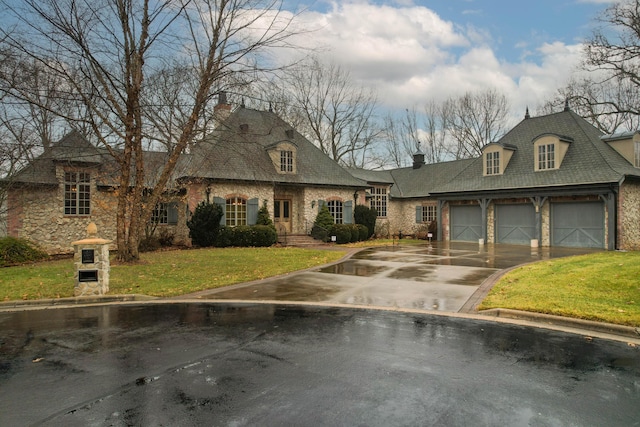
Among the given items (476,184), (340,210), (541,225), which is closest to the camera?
(541,225)

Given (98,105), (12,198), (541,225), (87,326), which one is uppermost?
(98,105)

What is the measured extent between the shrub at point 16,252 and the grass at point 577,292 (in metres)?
16.7

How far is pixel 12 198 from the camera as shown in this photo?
713 inches

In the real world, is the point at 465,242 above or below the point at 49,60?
below

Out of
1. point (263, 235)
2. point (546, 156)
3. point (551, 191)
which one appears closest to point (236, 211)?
point (263, 235)

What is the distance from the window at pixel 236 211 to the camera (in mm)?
22375

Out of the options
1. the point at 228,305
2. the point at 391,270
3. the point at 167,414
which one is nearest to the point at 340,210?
the point at 391,270

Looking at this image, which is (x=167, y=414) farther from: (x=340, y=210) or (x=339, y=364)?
(x=340, y=210)

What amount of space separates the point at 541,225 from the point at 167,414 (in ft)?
70.8

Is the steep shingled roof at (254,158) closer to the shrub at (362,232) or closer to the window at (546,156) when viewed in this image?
the shrub at (362,232)

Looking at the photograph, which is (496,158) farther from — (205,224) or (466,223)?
(205,224)

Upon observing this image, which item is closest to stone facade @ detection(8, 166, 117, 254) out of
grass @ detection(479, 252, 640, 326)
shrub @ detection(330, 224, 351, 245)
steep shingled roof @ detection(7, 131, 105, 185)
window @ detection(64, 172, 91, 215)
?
window @ detection(64, 172, 91, 215)

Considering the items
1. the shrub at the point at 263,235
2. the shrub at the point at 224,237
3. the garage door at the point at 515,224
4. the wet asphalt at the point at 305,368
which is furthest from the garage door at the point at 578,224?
the shrub at the point at 224,237

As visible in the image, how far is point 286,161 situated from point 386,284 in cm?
1573
